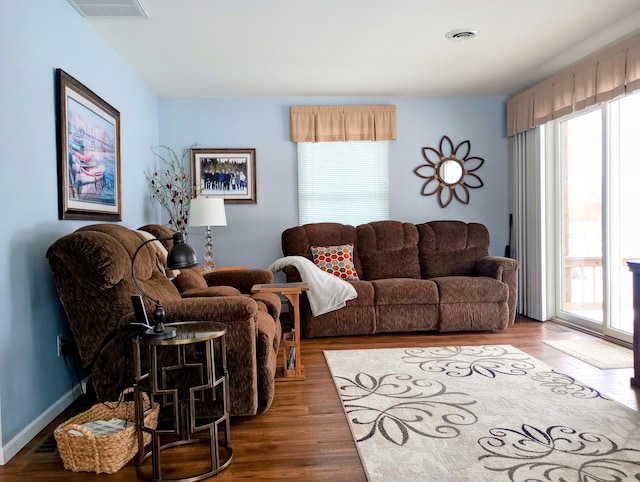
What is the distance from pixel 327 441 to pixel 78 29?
2916 mm

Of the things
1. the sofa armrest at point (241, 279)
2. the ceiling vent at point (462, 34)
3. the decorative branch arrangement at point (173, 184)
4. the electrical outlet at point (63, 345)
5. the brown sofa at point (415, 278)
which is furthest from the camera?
the decorative branch arrangement at point (173, 184)

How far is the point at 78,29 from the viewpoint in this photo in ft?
10.3

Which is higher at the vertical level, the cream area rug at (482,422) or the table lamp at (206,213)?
the table lamp at (206,213)

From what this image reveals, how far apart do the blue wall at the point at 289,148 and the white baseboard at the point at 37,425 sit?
2648mm

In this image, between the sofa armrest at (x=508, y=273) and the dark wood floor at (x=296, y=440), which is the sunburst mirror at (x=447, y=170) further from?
the dark wood floor at (x=296, y=440)

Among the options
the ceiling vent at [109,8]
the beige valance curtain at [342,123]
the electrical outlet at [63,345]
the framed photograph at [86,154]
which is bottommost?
the electrical outlet at [63,345]

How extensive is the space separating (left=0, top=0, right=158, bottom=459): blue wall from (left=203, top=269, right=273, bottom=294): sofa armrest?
4.04 ft

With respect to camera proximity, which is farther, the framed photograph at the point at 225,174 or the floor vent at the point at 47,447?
the framed photograph at the point at 225,174

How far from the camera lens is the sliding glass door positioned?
4.00 metres

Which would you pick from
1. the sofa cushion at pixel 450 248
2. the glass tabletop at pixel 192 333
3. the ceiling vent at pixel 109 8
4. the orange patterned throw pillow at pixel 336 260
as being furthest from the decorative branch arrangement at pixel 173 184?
the glass tabletop at pixel 192 333

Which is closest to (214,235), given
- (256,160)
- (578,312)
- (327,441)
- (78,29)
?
(256,160)

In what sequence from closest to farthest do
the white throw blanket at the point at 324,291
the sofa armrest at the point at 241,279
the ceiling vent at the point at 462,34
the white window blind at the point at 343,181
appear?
the ceiling vent at the point at 462,34 → the sofa armrest at the point at 241,279 → the white throw blanket at the point at 324,291 → the white window blind at the point at 343,181

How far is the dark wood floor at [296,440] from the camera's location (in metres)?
1.99

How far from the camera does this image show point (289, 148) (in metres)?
5.45
